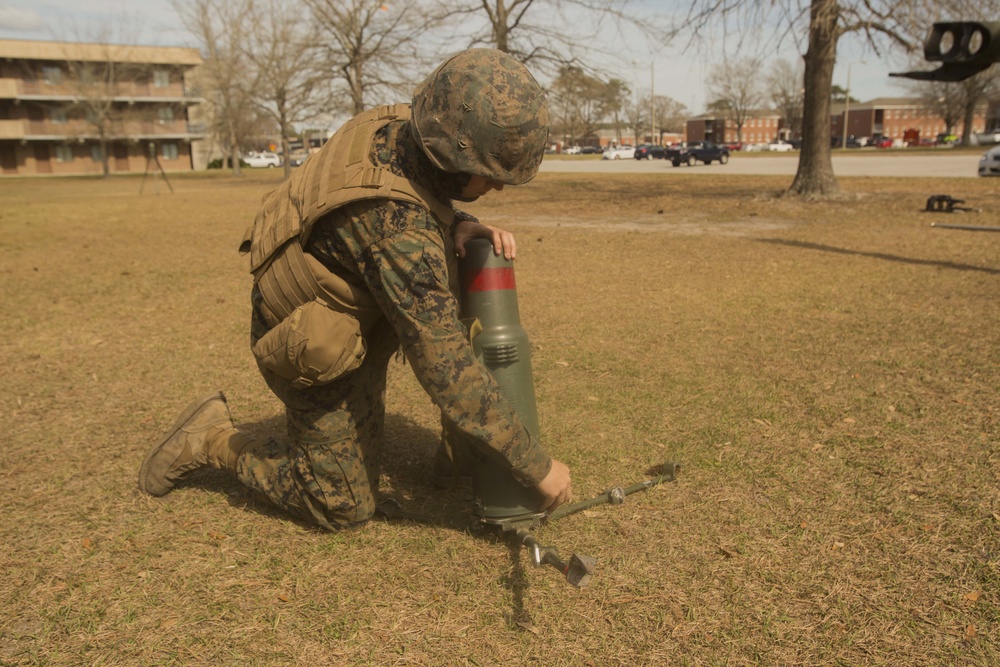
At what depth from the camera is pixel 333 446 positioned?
2861 mm

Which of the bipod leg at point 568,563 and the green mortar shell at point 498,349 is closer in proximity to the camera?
the bipod leg at point 568,563

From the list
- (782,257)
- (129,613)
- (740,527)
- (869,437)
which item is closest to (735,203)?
(782,257)

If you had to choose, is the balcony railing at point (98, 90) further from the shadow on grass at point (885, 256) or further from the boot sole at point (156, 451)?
the boot sole at point (156, 451)

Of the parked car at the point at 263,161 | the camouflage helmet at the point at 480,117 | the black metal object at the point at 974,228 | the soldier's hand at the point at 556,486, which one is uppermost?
the parked car at the point at 263,161

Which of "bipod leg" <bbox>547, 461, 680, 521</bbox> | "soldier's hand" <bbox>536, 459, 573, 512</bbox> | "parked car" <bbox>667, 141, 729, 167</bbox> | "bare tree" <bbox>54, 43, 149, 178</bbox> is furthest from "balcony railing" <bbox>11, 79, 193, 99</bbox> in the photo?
"soldier's hand" <bbox>536, 459, 573, 512</bbox>

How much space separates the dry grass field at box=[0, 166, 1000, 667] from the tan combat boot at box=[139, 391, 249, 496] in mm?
100

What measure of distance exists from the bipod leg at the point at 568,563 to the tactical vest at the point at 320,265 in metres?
0.85

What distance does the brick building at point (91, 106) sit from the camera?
54.2 metres

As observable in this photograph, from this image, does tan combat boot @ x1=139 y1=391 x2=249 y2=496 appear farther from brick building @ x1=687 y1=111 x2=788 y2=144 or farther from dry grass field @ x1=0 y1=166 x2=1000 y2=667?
brick building @ x1=687 y1=111 x2=788 y2=144

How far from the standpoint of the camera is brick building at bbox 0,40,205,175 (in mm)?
54156

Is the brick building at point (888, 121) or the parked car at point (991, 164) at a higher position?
the brick building at point (888, 121)

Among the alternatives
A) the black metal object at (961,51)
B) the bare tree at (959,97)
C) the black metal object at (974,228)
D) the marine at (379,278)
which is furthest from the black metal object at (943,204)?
the bare tree at (959,97)

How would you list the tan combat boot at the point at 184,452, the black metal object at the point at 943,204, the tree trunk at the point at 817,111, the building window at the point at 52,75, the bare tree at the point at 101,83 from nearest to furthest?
the tan combat boot at the point at 184,452 < the black metal object at the point at 943,204 < the tree trunk at the point at 817,111 < the bare tree at the point at 101,83 < the building window at the point at 52,75

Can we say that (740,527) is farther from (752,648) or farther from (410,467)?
(410,467)
